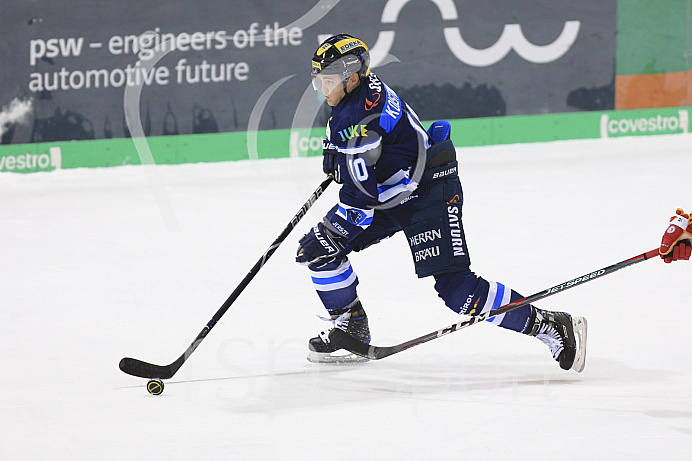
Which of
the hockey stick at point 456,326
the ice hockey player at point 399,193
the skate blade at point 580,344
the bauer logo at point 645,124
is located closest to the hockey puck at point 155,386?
the hockey stick at point 456,326

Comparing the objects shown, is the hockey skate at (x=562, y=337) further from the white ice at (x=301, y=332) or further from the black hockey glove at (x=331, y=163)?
the black hockey glove at (x=331, y=163)

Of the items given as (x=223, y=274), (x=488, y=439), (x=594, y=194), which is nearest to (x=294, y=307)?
(x=223, y=274)

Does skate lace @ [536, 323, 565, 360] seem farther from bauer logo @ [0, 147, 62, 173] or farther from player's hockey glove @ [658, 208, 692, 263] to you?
bauer logo @ [0, 147, 62, 173]

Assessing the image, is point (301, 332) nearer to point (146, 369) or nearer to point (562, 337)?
point (146, 369)

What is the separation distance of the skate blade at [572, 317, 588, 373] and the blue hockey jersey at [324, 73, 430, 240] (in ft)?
2.48

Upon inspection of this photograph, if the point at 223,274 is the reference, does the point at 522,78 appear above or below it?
above

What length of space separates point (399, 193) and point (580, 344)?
0.82 metres

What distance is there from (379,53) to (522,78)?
1276 millimetres

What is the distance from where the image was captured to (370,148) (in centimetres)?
340

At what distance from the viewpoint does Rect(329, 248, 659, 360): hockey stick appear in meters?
3.33

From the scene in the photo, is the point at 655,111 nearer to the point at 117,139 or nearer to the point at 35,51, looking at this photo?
the point at 117,139

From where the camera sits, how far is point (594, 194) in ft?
22.4

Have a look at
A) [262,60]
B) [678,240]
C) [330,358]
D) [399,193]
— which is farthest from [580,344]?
[262,60]

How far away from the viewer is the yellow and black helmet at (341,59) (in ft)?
11.4
